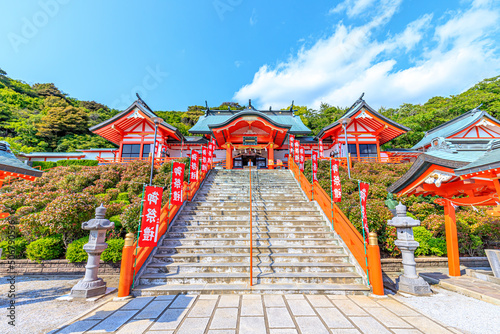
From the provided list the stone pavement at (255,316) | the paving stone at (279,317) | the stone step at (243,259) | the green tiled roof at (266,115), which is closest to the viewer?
the stone pavement at (255,316)

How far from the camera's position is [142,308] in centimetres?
382

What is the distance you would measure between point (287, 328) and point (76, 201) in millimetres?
7332

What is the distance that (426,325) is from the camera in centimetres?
324

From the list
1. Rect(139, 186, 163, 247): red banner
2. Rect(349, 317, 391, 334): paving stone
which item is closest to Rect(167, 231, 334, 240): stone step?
Rect(139, 186, 163, 247): red banner

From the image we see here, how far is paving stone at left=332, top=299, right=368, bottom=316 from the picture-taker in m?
3.62

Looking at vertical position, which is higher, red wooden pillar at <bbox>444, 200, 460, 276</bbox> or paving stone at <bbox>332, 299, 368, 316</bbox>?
red wooden pillar at <bbox>444, 200, 460, 276</bbox>

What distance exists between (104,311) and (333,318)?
13.1 ft

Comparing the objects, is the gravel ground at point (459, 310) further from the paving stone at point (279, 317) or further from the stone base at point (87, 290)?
the stone base at point (87, 290)

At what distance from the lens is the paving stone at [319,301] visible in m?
3.93

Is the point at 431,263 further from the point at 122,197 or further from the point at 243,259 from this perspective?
the point at 122,197

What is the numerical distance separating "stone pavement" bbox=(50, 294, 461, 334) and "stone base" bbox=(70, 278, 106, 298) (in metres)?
0.60

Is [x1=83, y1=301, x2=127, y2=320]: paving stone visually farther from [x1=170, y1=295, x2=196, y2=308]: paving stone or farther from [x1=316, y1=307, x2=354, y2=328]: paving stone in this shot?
A: [x1=316, y1=307, x2=354, y2=328]: paving stone

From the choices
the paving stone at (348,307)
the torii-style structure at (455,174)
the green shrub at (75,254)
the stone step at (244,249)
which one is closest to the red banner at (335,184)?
the torii-style structure at (455,174)

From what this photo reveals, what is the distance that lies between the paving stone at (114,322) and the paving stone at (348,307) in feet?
12.1
